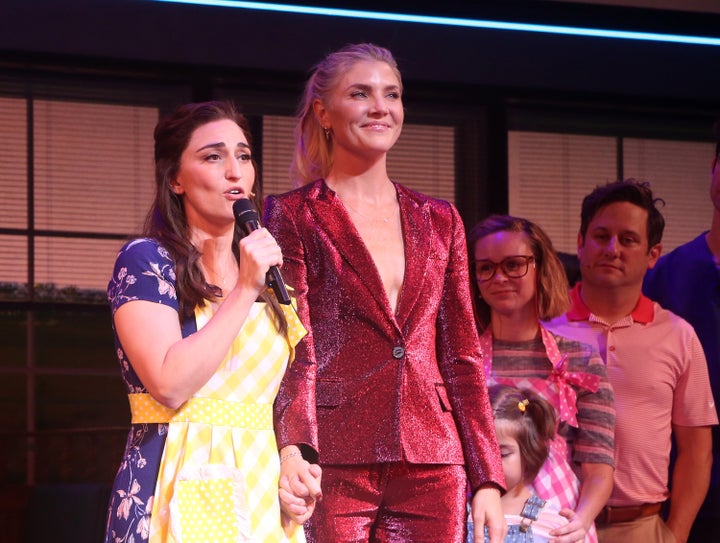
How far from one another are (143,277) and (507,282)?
4.04ft

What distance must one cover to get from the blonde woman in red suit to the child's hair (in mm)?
460

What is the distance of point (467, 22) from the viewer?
4.43m

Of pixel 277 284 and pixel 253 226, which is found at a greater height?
pixel 253 226

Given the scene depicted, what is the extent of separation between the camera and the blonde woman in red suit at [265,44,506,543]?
2.30 m

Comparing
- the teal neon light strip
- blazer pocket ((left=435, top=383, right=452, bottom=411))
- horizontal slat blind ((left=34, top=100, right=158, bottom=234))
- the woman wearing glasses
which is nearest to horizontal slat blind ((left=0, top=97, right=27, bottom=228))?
horizontal slat blind ((left=34, top=100, right=158, bottom=234))

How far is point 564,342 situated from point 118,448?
2010mm

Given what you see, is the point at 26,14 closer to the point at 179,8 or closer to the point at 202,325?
the point at 179,8

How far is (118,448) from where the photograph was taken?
14.4ft

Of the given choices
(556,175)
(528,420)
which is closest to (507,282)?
(528,420)

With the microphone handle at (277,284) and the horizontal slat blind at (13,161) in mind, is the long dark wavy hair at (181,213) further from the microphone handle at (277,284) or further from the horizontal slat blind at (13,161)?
the horizontal slat blind at (13,161)

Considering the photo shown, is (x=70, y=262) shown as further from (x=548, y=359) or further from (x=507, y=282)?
(x=548, y=359)

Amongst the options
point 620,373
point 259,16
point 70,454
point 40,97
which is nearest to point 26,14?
point 40,97

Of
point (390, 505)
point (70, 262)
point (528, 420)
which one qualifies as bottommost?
point (390, 505)

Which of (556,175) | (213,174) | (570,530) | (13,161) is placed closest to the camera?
(213,174)
